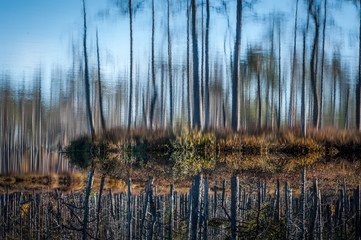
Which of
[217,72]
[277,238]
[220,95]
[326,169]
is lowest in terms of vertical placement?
[277,238]

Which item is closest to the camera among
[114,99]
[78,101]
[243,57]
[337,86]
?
[243,57]

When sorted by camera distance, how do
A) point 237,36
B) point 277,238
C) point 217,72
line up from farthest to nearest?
point 217,72 < point 237,36 < point 277,238

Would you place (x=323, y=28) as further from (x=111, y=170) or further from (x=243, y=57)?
(x=111, y=170)

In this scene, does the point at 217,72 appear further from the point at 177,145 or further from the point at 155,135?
the point at 177,145

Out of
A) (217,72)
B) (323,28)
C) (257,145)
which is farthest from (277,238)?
(217,72)

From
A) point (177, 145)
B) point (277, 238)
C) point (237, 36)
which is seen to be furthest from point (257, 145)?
point (277, 238)

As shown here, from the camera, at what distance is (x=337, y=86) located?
30.1 m

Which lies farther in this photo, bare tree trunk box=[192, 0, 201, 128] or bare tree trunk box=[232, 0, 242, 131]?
bare tree trunk box=[192, 0, 201, 128]

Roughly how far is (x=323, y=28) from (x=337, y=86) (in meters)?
Answer: 11.7

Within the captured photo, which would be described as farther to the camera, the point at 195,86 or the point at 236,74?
the point at 195,86

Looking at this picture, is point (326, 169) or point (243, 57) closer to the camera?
point (326, 169)

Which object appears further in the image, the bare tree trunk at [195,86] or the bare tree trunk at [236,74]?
the bare tree trunk at [195,86]

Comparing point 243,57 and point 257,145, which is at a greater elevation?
point 243,57

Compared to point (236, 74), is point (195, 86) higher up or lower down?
lower down
